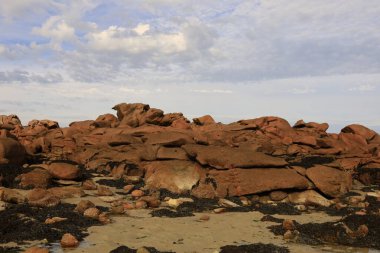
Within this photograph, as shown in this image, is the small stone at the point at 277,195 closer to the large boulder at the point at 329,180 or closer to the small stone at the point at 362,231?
the large boulder at the point at 329,180

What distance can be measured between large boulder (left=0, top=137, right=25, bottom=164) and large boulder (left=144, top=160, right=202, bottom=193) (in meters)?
8.80

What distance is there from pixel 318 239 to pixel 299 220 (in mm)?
3313

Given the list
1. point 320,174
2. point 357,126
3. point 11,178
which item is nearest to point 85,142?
point 11,178

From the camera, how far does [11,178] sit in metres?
20.9

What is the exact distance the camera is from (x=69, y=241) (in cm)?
1151

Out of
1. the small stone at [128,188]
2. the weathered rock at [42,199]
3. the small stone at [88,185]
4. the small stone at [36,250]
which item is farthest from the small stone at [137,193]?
the small stone at [36,250]

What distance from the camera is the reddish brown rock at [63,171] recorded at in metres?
21.0

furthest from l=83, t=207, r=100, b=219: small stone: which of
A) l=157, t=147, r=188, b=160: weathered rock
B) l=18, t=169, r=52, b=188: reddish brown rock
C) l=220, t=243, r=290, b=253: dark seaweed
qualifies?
l=157, t=147, r=188, b=160: weathered rock

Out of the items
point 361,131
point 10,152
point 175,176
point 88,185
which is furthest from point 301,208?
point 361,131

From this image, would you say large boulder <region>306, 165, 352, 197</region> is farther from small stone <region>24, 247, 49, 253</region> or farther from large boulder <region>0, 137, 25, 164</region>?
large boulder <region>0, 137, 25, 164</region>

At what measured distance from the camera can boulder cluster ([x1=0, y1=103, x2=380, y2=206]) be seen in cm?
2102

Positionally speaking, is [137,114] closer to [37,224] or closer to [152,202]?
[152,202]

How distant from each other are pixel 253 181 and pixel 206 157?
3.18 m

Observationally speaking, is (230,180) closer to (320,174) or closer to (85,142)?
(320,174)
